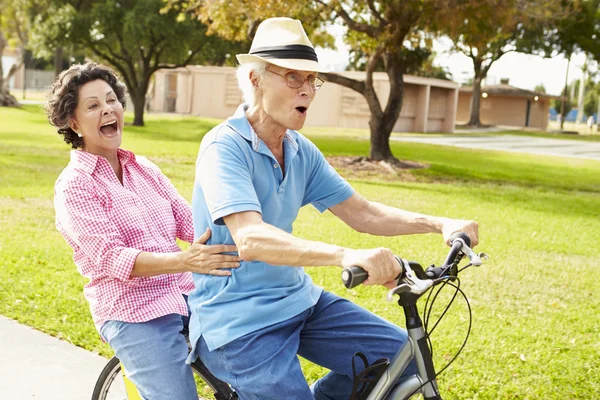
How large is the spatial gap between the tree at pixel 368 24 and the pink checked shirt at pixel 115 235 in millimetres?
13411

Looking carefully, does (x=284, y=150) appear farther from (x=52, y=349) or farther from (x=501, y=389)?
(x=52, y=349)

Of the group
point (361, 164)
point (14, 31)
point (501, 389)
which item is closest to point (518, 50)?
point (14, 31)

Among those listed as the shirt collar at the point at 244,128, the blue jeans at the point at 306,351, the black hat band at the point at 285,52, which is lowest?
the blue jeans at the point at 306,351

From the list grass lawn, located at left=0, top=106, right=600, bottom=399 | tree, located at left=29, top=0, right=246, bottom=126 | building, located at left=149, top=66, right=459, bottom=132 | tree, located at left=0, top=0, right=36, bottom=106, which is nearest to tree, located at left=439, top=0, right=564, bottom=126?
grass lawn, located at left=0, top=106, right=600, bottom=399

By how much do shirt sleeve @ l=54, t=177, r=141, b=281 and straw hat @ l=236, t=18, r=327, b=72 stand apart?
844mm

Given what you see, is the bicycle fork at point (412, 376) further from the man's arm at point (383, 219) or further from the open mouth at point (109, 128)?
the open mouth at point (109, 128)

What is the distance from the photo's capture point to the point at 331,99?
135ft

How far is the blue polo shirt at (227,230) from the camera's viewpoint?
2383 mm

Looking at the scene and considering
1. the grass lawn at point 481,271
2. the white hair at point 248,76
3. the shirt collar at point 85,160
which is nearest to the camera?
the white hair at point 248,76

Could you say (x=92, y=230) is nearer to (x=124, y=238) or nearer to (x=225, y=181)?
(x=124, y=238)

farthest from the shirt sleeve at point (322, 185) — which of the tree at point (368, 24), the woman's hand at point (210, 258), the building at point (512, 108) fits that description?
the building at point (512, 108)

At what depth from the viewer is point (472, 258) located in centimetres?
234

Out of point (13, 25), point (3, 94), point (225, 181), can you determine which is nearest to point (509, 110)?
point (13, 25)

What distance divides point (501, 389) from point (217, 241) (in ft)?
8.92
